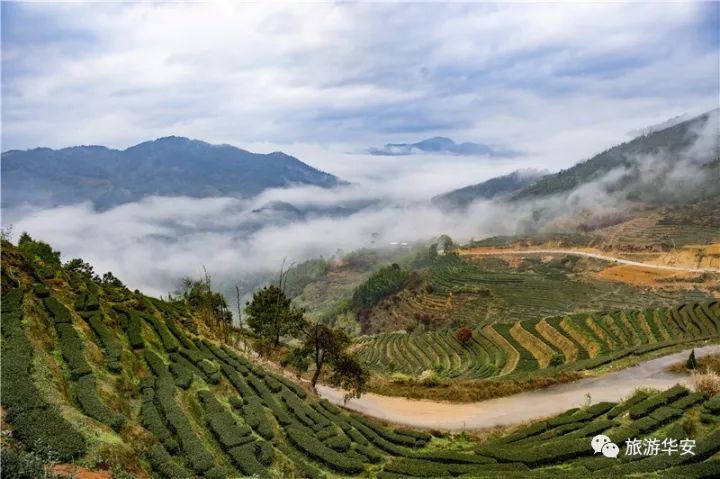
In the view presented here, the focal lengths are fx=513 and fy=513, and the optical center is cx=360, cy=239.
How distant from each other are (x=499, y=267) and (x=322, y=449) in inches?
4886

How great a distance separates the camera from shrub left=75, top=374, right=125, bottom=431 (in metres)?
18.1

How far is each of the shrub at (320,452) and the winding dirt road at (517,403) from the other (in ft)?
34.7

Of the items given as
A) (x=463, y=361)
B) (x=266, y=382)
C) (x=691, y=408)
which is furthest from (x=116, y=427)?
(x=463, y=361)

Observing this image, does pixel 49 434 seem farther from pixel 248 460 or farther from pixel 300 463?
pixel 300 463

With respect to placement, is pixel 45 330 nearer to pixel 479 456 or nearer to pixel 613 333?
pixel 479 456

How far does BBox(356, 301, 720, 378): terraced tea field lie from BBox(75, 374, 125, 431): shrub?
121 ft

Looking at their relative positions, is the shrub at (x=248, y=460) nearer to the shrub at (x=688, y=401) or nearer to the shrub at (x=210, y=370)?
the shrub at (x=210, y=370)

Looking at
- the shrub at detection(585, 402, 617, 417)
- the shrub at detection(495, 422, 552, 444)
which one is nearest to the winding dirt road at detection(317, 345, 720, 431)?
the shrub at detection(585, 402, 617, 417)

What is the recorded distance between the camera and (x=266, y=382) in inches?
1156

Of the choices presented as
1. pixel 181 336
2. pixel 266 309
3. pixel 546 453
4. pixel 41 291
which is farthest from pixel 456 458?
pixel 266 309

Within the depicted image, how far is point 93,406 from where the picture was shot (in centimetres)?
1895

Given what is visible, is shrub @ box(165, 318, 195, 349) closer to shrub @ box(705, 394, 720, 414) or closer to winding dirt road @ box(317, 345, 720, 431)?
winding dirt road @ box(317, 345, 720, 431)
